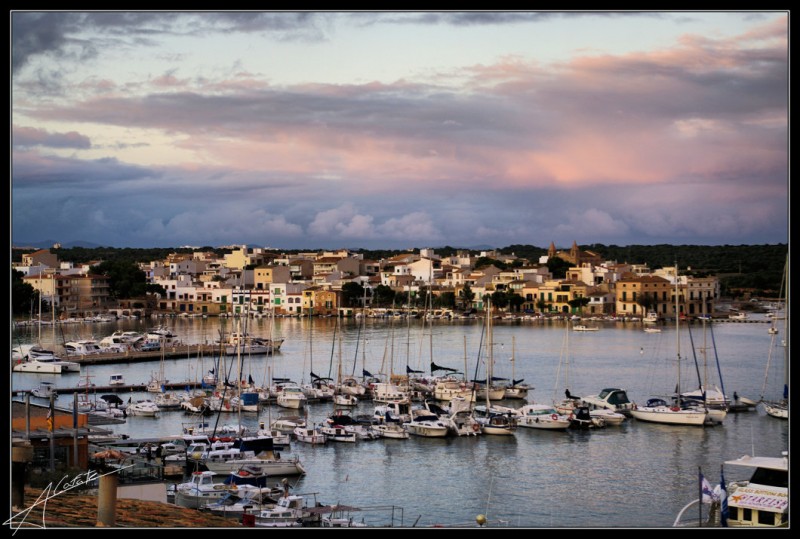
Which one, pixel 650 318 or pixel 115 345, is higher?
pixel 650 318

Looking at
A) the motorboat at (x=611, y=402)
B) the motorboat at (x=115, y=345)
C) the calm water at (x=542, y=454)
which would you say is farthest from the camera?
the motorboat at (x=115, y=345)

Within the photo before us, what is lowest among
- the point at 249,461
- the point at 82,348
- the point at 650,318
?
the point at 249,461

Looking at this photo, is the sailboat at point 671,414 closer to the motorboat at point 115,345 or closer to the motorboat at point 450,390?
the motorboat at point 450,390

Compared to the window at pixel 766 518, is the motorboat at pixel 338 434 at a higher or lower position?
lower

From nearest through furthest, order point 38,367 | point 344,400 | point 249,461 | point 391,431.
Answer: point 249,461 < point 391,431 < point 344,400 < point 38,367

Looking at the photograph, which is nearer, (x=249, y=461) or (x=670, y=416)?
(x=249, y=461)

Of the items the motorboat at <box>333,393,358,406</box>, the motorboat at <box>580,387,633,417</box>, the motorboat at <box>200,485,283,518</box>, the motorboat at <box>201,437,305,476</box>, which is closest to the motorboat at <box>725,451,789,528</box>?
the motorboat at <box>200,485,283,518</box>

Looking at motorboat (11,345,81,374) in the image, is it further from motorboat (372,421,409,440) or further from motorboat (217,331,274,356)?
motorboat (372,421,409,440)

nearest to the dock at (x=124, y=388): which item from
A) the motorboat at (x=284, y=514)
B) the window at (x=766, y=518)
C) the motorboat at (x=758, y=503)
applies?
the motorboat at (x=284, y=514)

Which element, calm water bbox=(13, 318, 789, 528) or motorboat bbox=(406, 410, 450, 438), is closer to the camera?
calm water bbox=(13, 318, 789, 528)

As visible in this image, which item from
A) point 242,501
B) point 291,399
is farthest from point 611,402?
point 242,501

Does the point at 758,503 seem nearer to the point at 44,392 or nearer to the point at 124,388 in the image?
the point at 44,392

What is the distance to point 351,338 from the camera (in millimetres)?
17000

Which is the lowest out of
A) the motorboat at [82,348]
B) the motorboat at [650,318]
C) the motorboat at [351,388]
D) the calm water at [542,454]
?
the calm water at [542,454]
